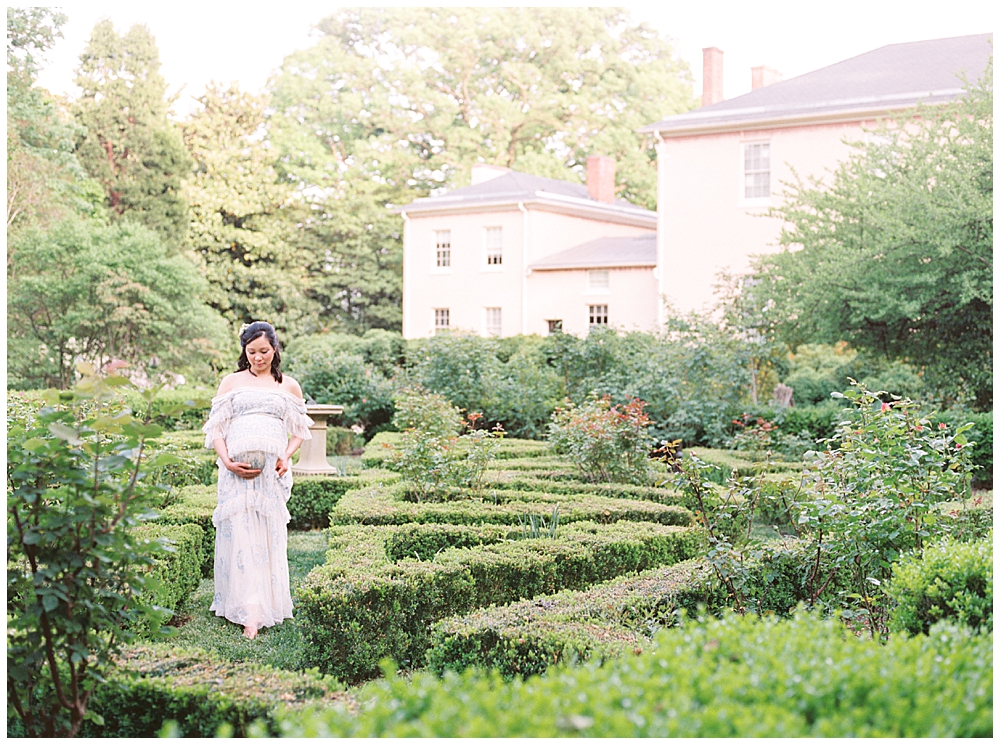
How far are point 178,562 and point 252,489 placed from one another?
2.18 ft

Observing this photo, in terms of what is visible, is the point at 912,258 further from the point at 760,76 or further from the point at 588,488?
the point at 760,76

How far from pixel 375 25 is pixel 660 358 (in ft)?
88.0

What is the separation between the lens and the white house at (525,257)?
85.9ft

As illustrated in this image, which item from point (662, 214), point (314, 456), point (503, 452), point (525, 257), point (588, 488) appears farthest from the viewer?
point (525, 257)

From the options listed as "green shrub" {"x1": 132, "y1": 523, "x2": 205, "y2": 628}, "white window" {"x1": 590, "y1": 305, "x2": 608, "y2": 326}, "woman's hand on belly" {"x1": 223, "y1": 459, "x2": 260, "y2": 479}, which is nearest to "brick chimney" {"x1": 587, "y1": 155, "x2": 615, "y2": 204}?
"white window" {"x1": 590, "y1": 305, "x2": 608, "y2": 326}

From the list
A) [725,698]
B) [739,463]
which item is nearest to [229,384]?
[725,698]

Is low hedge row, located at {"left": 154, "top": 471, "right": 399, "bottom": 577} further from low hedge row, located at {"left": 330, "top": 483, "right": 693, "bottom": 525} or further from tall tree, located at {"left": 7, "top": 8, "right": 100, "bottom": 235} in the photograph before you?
tall tree, located at {"left": 7, "top": 8, "right": 100, "bottom": 235}

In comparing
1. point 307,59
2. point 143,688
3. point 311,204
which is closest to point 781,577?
point 143,688

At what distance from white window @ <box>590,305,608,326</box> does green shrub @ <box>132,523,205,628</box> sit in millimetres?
20273

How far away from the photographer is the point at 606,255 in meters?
26.5

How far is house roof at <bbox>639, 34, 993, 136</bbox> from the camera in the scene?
66.2 feet

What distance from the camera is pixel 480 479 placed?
8047mm

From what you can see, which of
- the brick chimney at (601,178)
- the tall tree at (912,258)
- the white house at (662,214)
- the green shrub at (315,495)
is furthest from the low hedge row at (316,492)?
the brick chimney at (601,178)

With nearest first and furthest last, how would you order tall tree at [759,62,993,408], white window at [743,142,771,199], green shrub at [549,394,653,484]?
green shrub at [549,394,653,484]
tall tree at [759,62,993,408]
white window at [743,142,771,199]
